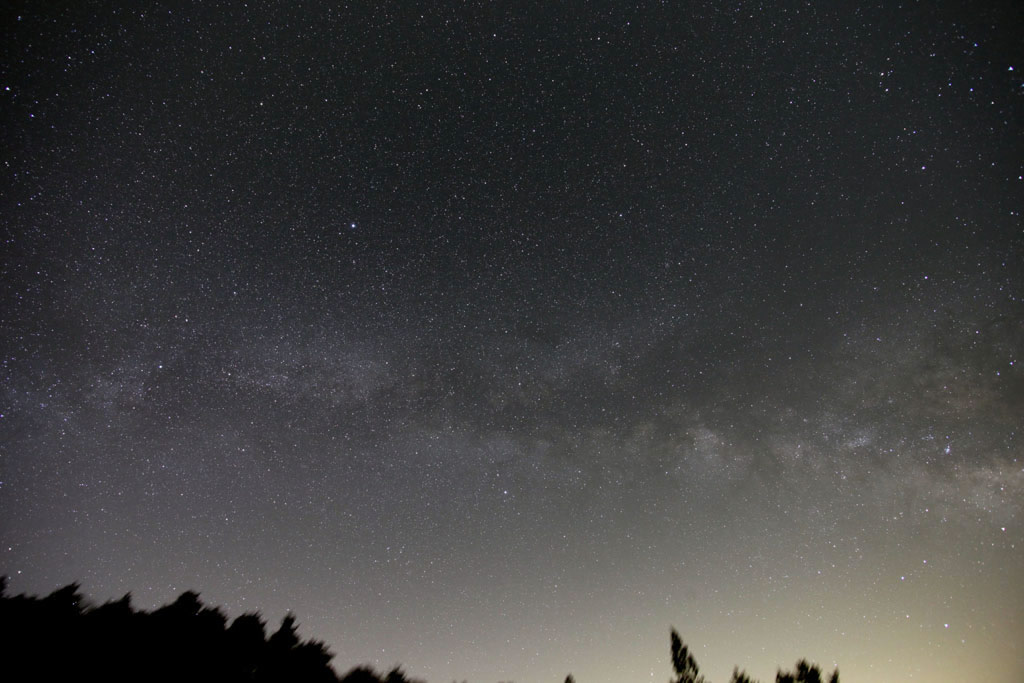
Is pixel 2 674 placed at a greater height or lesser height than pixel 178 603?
lesser

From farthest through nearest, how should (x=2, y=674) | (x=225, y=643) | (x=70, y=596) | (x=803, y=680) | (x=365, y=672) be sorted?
(x=803, y=680)
(x=365, y=672)
(x=225, y=643)
(x=70, y=596)
(x=2, y=674)

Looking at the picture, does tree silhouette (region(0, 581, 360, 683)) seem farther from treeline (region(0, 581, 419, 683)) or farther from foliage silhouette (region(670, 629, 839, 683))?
foliage silhouette (region(670, 629, 839, 683))

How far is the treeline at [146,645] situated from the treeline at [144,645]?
0.02m

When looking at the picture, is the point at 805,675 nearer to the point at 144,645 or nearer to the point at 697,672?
the point at 697,672

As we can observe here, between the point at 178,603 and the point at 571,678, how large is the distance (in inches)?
796

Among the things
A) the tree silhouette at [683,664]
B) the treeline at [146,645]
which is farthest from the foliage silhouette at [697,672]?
the treeline at [146,645]

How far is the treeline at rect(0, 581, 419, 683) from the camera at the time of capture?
38.9 feet

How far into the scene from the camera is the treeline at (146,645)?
11.9 m

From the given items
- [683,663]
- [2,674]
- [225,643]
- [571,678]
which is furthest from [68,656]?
[683,663]

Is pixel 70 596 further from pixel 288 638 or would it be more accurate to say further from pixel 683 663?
pixel 683 663

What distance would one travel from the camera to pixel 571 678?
26.2 m

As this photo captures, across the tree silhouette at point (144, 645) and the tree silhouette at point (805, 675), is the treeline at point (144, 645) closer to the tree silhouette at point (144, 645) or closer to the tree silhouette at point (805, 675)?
the tree silhouette at point (144, 645)

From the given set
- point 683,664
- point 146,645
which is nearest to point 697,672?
point 683,664

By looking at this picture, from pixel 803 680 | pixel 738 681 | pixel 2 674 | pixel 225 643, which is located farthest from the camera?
pixel 738 681
